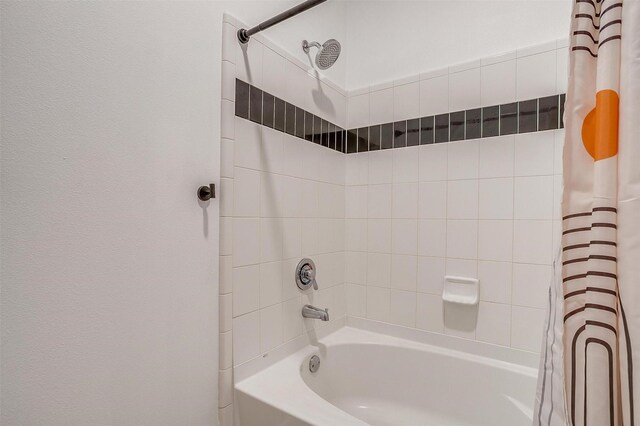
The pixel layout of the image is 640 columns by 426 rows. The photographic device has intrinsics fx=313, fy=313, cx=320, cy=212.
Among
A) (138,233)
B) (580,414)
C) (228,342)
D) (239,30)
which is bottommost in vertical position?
(228,342)

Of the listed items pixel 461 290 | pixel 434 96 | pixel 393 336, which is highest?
pixel 434 96

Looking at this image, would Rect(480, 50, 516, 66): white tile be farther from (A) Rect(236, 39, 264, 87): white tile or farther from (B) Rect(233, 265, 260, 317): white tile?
(B) Rect(233, 265, 260, 317): white tile

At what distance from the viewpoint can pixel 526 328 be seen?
4.48 feet

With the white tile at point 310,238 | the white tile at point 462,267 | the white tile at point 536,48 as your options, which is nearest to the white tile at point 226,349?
the white tile at point 310,238

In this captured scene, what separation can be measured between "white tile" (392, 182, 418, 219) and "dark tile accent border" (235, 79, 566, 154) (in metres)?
0.22

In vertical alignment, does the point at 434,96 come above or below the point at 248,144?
above

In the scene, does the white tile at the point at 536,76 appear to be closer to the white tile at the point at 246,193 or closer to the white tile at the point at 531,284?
the white tile at the point at 531,284

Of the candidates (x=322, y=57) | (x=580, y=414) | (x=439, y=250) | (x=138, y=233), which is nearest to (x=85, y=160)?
(x=138, y=233)

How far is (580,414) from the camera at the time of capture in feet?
1.74

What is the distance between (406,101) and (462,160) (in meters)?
0.44

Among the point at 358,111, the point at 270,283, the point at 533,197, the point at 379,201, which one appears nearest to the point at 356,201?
the point at 379,201

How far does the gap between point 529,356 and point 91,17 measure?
1.94 metres

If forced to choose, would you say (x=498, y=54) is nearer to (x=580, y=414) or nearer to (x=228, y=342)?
(x=580, y=414)

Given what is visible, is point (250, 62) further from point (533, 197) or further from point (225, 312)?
point (533, 197)
